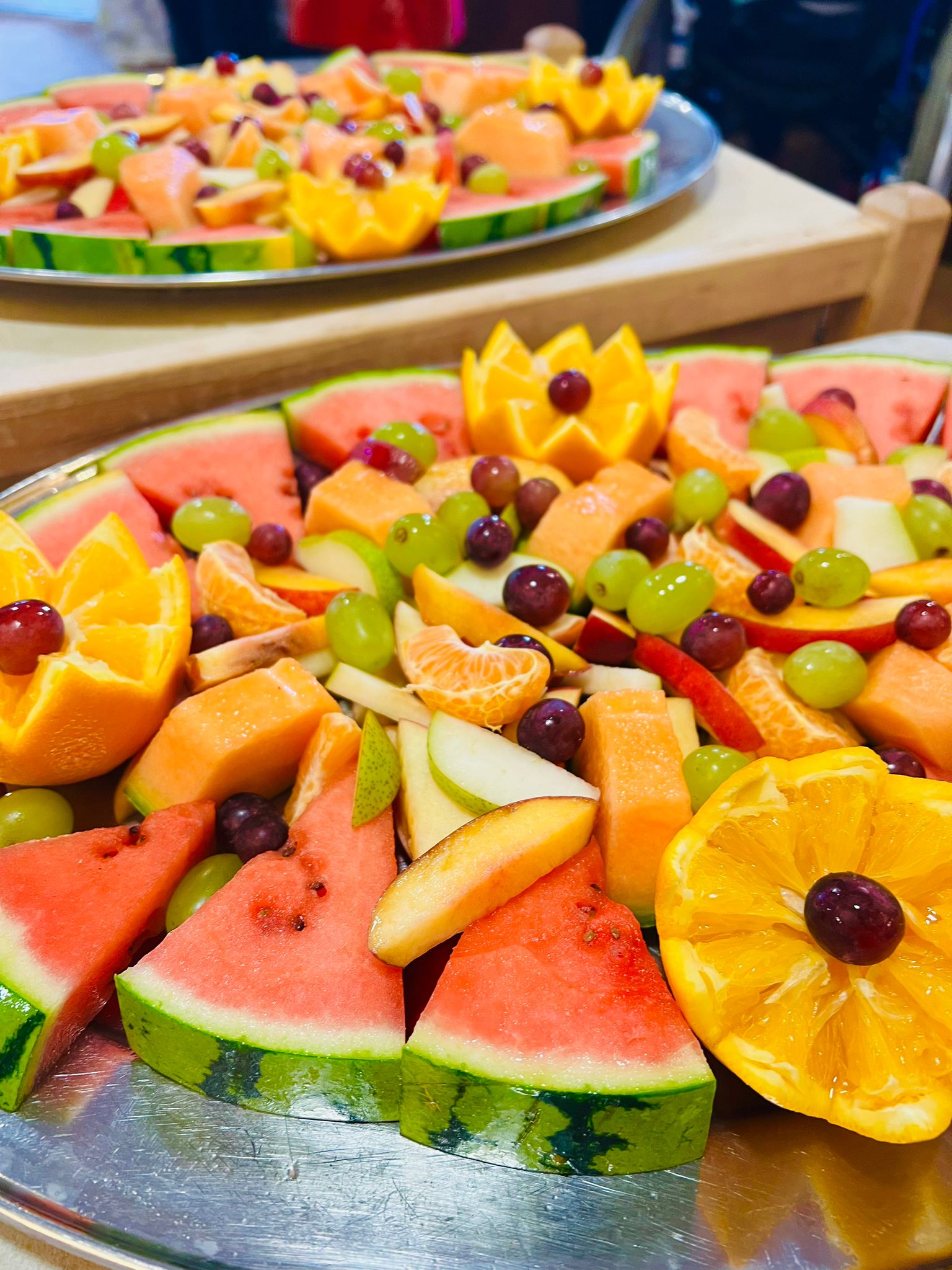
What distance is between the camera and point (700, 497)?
143 centimetres

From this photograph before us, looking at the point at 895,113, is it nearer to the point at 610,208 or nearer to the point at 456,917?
the point at 610,208

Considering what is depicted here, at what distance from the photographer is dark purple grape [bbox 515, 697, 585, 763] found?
3.50ft

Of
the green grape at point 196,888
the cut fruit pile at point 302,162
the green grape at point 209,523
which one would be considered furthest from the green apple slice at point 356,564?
the cut fruit pile at point 302,162

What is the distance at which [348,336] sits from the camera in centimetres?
185

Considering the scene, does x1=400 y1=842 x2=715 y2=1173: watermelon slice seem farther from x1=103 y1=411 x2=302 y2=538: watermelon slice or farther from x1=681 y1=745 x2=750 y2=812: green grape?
x1=103 y1=411 x2=302 y2=538: watermelon slice

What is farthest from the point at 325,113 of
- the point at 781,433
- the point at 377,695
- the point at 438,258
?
the point at 377,695

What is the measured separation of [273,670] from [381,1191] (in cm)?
56

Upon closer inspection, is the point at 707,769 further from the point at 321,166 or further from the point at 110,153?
the point at 110,153

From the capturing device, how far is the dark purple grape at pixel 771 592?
4.14 feet

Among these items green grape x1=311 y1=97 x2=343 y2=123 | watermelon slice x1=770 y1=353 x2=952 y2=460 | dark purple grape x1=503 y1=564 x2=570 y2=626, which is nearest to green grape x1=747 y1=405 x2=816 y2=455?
watermelon slice x1=770 y1=353 x2=952 y2=460

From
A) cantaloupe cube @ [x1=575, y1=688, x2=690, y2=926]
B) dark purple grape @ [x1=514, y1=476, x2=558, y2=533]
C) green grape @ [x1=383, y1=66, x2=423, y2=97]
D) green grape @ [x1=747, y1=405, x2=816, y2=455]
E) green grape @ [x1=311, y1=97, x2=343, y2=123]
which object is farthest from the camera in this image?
green grape @ [x1=383, y1=66, x2=423, y2=97]

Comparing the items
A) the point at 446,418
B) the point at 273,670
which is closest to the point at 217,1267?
the point at 273,670

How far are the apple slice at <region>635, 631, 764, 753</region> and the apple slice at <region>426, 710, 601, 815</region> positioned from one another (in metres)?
0.22

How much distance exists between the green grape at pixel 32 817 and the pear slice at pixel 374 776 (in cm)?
34
